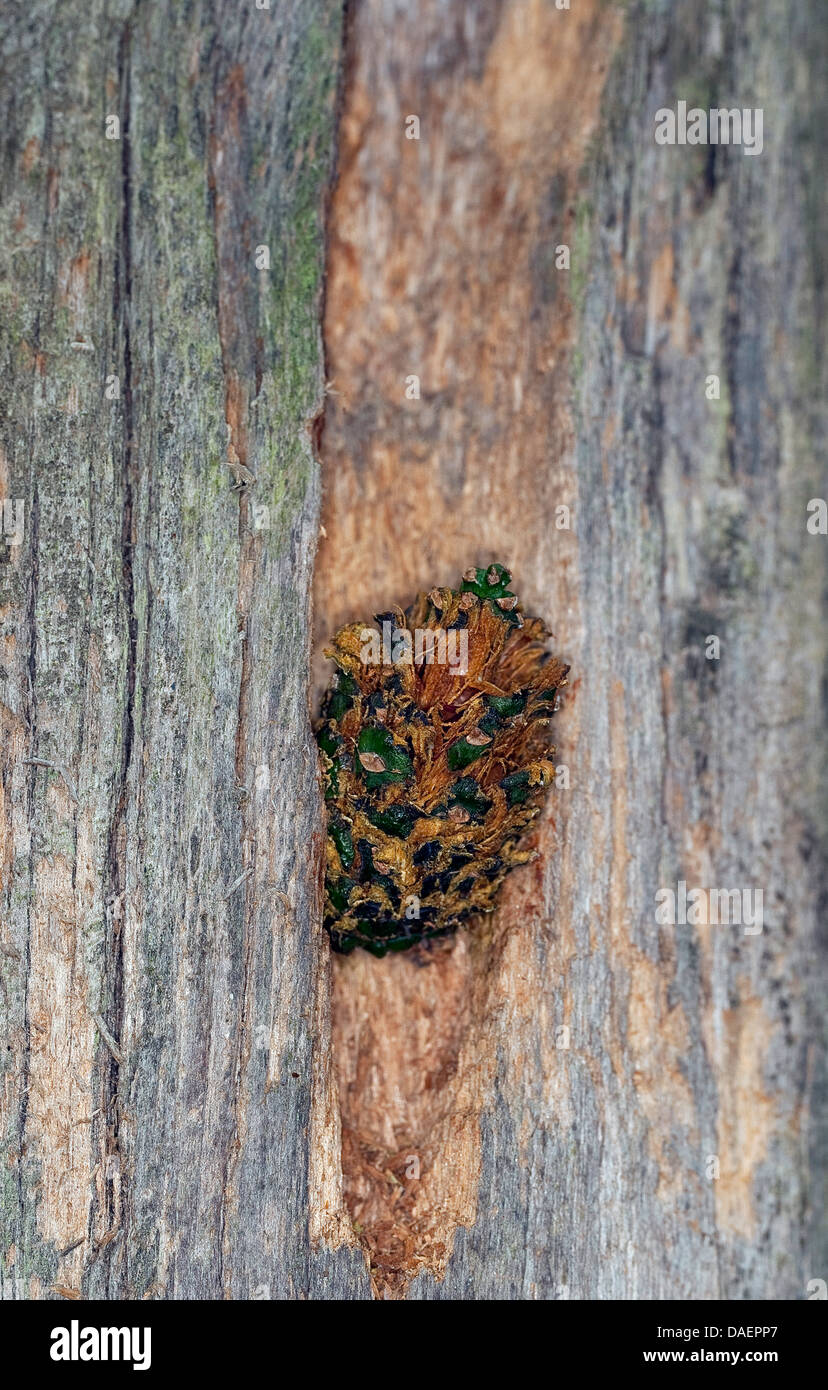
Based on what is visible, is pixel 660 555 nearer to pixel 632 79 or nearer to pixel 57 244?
pixel 632 79

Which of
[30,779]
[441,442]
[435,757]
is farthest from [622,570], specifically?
[30,779]

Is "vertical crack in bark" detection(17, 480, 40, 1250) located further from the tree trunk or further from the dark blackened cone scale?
the dark blackened cone scale

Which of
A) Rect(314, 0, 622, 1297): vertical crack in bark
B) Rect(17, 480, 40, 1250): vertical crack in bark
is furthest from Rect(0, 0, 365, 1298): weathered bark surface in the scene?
Rect(314, 0, 622, 1297): vertical crack in bark

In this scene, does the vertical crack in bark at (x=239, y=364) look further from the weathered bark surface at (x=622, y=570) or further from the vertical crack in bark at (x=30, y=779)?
the vertical crack in bark at (x=30, y=779)

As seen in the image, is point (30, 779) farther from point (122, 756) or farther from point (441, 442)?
point (441, 442)

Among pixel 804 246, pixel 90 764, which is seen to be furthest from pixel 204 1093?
pixel 804 246

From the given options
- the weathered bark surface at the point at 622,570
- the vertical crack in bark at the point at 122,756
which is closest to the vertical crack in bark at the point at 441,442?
the weathered bark surface at the point at 622,570
